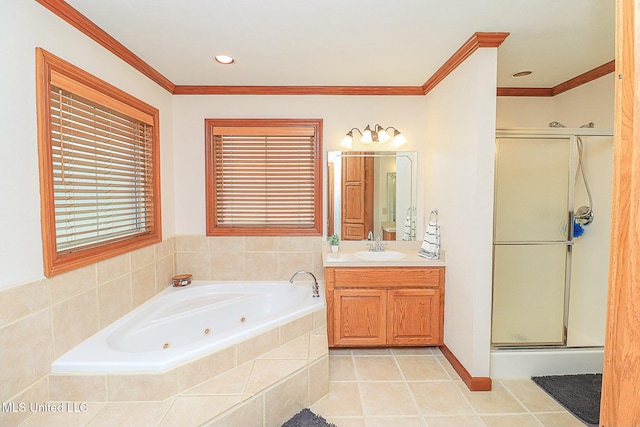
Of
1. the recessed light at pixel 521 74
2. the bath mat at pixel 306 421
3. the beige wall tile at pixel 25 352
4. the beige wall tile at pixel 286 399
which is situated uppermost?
the recessed light at pixel 521 74

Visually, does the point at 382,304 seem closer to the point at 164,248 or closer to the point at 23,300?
the point at 164,248

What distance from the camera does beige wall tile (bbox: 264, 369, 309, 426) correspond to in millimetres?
1810

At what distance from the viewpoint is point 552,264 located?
2539 mm

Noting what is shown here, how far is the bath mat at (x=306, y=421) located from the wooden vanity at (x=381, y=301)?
Result: 84cm

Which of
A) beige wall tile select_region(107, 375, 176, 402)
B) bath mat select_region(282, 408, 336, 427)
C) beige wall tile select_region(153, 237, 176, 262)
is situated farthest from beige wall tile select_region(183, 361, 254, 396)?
beige wall tile select_region(153, 237, 176, 262)

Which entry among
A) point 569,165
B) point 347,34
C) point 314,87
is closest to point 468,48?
point 347,34

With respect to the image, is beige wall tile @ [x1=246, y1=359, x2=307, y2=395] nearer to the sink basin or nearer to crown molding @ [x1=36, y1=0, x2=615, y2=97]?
the sink basin

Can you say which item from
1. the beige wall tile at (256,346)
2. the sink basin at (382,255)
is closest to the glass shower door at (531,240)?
the sink basin at (382,255)

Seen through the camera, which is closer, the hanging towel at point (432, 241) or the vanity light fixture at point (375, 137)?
the hanging towel at point (432, 241)

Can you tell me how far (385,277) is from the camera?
273cm

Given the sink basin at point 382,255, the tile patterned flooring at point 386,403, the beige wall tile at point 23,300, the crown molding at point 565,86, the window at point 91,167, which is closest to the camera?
the beige wall tile at point 23,300

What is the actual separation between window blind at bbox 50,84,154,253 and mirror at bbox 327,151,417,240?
67.6 inches

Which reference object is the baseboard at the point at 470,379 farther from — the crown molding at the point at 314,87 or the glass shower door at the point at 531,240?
the crown molding at the point at 314,87

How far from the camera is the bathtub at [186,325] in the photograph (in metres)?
1.73
